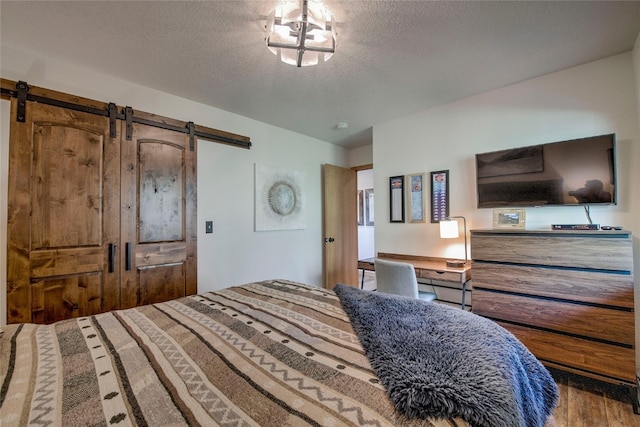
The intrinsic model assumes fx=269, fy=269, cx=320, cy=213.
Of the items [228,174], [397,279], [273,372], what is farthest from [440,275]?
[228,174]

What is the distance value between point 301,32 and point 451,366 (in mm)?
1709

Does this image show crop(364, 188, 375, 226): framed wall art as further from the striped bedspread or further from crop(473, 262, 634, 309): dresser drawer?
the striped bedspread

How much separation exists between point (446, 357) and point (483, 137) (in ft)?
8.24

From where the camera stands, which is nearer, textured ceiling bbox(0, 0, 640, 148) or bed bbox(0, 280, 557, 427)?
bed bbox(0, 280, 557, 427)

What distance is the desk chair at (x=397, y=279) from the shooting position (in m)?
2.24

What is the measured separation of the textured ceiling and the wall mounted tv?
2.20ft

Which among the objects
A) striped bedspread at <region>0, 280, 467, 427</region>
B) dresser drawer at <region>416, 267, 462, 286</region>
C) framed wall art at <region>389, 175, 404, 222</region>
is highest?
framed wall art at <region>389, 175, 404, 222</region>

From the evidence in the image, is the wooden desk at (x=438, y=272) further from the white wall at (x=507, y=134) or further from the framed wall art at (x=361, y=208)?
the framed wall art at (x=361, y=208)

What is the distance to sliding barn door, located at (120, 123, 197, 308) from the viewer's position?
7.67 feet

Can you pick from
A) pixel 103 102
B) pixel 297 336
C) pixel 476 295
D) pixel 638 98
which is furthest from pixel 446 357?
pixel 103 102

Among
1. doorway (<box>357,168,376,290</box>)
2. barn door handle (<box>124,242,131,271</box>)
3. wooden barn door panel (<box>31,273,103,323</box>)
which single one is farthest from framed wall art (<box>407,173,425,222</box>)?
doorway (<box>357,168,376,290</box>)

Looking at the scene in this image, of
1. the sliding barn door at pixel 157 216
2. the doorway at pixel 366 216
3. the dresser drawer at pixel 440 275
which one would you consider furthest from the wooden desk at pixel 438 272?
the doorway at pixel 366 216

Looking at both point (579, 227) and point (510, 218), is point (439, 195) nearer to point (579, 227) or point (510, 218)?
point (510, 218)

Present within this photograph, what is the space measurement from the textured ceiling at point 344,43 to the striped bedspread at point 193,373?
173 cm
